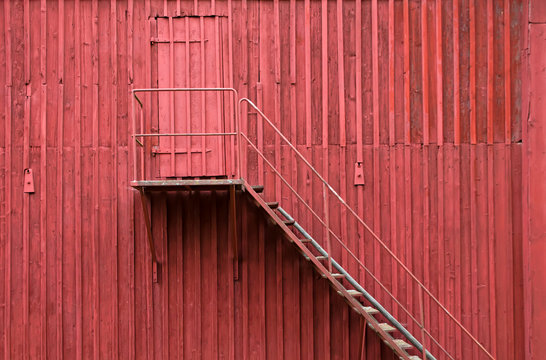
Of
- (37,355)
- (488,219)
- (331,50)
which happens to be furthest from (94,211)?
(488,219)

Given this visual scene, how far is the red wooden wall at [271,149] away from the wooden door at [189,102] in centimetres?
24

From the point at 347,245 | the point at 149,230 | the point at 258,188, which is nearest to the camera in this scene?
the point at 258,188

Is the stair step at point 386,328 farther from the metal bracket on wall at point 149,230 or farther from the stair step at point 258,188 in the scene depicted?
the metal bracket on wall at point 149,230

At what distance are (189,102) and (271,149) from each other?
1.53 meters

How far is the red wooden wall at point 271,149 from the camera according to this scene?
24.9 feet

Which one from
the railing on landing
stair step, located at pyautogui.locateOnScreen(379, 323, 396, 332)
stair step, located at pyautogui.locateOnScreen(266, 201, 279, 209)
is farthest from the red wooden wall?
stair step, located at pyautogui.locateOnScreen(379, 323, 396, 332)

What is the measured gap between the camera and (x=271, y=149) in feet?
25.6

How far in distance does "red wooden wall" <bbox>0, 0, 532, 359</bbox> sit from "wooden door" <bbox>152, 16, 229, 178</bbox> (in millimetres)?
237

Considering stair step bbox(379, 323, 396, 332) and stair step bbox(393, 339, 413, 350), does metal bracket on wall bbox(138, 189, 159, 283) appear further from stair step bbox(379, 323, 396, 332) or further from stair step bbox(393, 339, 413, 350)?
stair step bbox(393, 339, 413, 350)

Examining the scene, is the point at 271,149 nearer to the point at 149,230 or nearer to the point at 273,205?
the point at 273,205

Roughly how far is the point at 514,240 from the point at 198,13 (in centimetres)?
634

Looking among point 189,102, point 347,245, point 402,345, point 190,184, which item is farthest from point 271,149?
point 402,345

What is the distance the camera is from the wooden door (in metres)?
7.76

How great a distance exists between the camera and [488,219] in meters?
7.79
